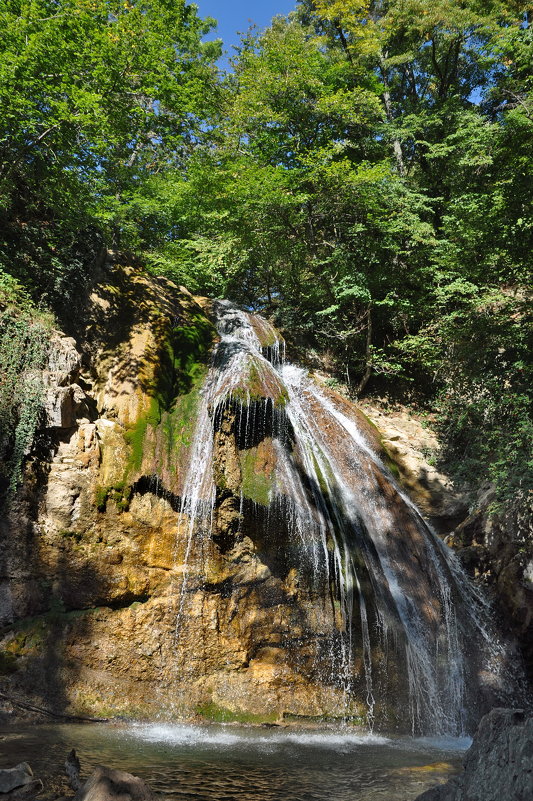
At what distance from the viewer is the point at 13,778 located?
333cm

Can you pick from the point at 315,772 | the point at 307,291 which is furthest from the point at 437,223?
the point at 315,772

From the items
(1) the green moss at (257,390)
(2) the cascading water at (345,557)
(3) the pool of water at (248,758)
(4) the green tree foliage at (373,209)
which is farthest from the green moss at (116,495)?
(4) the green tree foliage at (373,209)

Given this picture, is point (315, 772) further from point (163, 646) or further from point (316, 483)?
point (316, 483)

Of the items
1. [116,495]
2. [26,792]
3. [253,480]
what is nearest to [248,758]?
[26,792]

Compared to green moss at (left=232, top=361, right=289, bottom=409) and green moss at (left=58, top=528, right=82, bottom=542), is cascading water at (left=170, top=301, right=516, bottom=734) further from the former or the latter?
green moss at (left=58, top=528, right=82, bottom=542)

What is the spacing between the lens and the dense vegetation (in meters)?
8.42

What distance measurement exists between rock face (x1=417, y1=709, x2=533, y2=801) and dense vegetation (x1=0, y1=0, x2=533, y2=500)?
561 centimetres

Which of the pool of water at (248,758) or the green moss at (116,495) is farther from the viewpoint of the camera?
the green moss at (116,495)

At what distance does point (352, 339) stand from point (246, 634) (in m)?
9.79

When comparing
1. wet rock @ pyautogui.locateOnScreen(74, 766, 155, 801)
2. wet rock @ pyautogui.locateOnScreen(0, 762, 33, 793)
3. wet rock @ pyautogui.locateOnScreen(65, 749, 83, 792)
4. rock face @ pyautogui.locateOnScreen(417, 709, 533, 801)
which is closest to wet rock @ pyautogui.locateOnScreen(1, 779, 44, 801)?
wet rock @ pyautogui.locateOnScreen(0, 762, 33, 793)

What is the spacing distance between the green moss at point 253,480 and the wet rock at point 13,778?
13.9 feet

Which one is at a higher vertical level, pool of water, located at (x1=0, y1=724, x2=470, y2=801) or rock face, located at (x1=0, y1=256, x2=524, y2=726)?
rock face, located at (x1=0, y1=256, x2=524, y2=726)

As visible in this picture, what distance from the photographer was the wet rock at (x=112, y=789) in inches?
113

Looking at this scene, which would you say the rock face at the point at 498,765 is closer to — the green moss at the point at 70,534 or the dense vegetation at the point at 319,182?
the green moss at the point at 70,534
